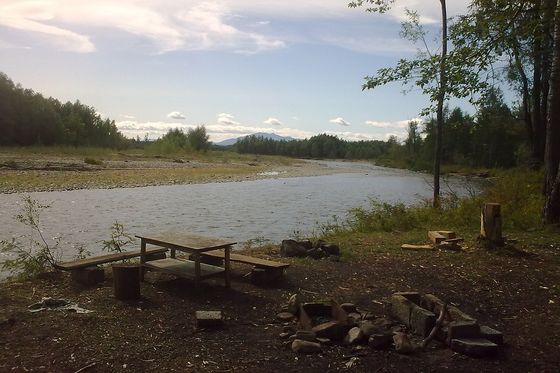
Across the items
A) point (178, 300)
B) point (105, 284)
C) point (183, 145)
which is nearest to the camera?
point (178, 300)

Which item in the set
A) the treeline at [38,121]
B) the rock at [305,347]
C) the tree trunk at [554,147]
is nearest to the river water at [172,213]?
the tree trunk at [554,147]

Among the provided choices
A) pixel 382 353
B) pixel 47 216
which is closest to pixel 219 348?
pixel 382 353

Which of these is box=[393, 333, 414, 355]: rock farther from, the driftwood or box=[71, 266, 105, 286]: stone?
box=[71, 266, 105, 286]: stone

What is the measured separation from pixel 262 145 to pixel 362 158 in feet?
111

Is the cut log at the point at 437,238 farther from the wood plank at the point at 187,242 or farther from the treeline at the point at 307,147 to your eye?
the treeline at the point at 307,147

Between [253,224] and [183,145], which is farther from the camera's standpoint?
[183,145]

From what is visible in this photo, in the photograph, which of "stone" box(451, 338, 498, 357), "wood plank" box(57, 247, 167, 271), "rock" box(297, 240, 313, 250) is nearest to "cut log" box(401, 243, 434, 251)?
"rock" box(297, 240, 313, 250)

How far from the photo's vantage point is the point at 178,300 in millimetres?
6465

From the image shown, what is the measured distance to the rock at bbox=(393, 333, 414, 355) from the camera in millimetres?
4980

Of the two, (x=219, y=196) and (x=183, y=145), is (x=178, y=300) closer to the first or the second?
(x=219, y=196)

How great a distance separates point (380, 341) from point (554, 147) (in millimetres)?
9715

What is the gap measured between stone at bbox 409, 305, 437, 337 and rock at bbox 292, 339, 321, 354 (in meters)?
1.13

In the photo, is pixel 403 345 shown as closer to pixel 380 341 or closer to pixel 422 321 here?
pixel 380 341

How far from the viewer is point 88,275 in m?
7.00
